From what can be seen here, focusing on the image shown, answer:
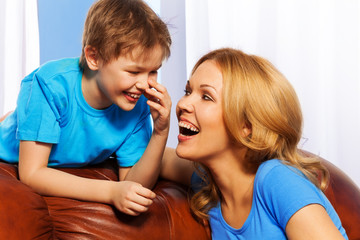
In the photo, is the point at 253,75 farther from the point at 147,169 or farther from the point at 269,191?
the point at 147,169

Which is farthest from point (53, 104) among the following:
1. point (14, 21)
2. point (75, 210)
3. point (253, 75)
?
point (14, 21)

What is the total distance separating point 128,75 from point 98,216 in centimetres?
47

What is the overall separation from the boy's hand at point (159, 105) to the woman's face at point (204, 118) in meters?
0.08

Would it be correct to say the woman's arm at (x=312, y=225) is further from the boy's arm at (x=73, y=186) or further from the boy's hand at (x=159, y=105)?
the boy's hand at (x=159, y=105)

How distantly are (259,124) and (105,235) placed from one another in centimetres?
58

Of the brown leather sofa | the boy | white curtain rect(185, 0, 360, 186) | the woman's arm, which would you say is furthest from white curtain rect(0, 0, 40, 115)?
the woman's arm

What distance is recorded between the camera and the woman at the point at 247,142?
1.43 meters

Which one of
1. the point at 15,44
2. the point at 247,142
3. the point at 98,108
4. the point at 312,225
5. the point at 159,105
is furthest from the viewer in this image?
the point at 15,44

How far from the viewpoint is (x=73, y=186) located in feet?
4.91

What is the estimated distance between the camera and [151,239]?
58.1 inches

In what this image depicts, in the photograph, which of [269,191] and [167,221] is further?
[167,221]

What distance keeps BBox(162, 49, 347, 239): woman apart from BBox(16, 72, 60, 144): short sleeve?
0.43 m

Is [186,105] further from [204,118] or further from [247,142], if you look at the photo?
[247,142]

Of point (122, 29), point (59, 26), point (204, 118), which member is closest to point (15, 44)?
point (59, 26)
